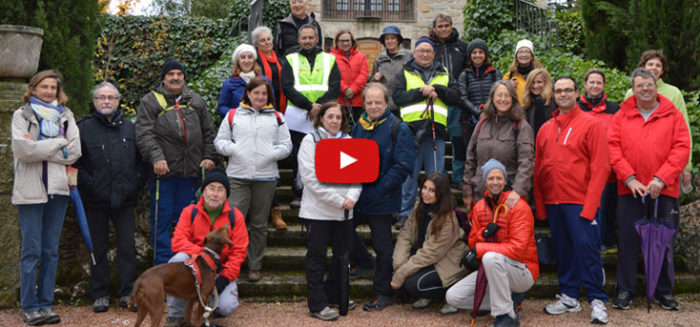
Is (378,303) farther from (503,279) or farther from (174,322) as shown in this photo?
(174,322)

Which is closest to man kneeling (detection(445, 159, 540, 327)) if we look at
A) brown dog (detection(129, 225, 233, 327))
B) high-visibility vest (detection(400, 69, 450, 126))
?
high-visibility vest (detection(400, 69, 450, 126))

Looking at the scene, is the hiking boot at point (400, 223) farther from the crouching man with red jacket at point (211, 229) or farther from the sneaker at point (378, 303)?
the crouching man with red jacket at point (211, 229)

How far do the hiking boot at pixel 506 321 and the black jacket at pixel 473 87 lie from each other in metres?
Answer: 2.21

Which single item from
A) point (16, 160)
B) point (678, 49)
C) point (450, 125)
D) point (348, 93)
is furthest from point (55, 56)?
point (678, 49)

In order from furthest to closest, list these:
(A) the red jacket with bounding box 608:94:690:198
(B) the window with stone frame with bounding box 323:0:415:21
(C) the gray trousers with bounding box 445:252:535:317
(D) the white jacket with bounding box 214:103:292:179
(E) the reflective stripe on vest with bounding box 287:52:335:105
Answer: (B) the window with stone frame with bounding box 323:0:415:21 < (E) the reflective stripe on vest with bounding box 287:52:335:105 < (D) the white jacket with bounding box 214:103:292:179 < (A) the red jacket with bounding box 608:94:690:198 < (C) the gray trousers with bounding box 445:252:535:317

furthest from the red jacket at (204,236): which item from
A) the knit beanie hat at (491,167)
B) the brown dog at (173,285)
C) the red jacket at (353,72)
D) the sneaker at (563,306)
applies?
the sneaker at (563,306)

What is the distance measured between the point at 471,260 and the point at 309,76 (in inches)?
104

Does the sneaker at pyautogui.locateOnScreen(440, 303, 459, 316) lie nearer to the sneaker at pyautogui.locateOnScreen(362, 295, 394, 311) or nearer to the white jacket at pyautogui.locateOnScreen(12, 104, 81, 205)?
the sneaker at pyautogui.locateOnScreen(362, 295, 394, 311)

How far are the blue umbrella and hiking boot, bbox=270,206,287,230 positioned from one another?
10.8 feet

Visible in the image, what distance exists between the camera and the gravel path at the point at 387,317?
14.9ft

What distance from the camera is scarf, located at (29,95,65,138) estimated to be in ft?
14.9

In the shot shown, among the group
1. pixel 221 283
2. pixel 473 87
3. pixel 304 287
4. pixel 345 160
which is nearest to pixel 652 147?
pixel 473 87

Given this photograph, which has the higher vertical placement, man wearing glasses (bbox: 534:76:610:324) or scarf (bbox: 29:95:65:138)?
scarf (bbox: 29:95:65:138)

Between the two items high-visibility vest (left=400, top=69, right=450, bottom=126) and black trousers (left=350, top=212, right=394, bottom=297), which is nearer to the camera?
black trousers (left=350, top=212, right=394, bottom=297)
